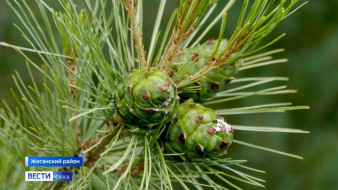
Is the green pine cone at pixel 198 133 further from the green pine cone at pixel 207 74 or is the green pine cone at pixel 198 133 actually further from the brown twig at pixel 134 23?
the brown twig at pixel 134 23

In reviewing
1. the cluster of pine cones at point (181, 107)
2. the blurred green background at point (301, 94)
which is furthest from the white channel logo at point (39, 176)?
the blurred green background at point (301, 94)

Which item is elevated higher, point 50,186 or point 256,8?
point 256,8

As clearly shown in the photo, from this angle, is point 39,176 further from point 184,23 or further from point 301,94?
point 301,94

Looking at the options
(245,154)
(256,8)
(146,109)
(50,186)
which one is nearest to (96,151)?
(50,186)

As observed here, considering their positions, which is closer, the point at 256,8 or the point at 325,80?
the point at 256,8

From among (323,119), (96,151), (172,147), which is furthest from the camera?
(323,119)

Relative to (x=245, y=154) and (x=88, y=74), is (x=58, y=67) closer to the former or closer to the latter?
(x=88, y=74)

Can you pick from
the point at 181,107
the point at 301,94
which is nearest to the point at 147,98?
the point at 181,107
